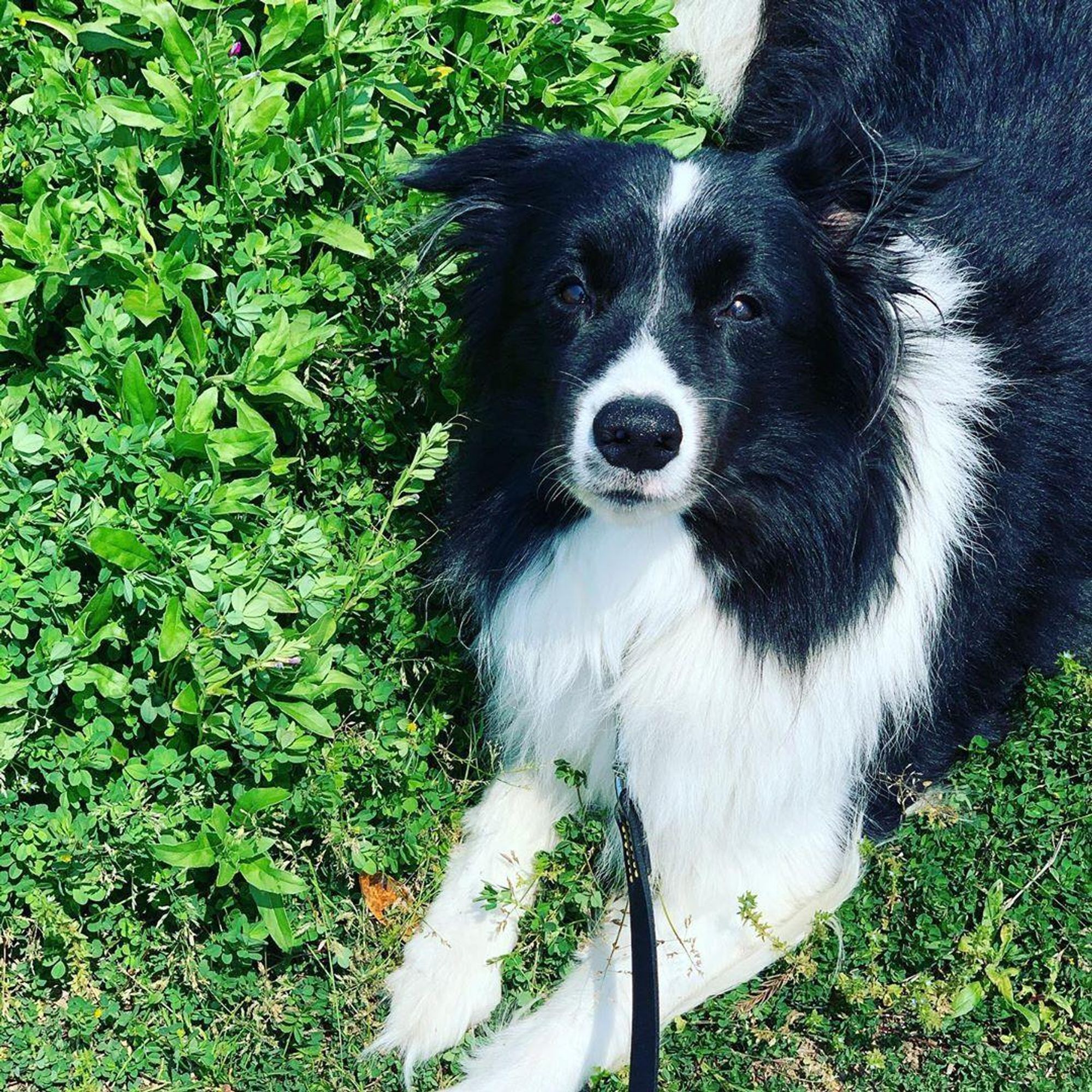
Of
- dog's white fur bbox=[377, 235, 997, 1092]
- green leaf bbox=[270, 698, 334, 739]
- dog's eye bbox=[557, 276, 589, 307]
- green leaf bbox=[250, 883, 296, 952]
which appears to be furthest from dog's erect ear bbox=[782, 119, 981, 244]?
green leaf bbox=[250, 883, 296, 952]

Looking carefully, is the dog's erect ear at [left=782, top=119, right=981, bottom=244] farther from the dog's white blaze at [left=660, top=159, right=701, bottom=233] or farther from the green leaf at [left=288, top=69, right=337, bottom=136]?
the green leaf at [left=288, top=69, right=337, bottom=136]

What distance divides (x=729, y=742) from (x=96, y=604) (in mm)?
1359

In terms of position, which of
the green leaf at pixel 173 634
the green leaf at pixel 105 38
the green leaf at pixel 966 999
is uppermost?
the green leaf at pixel 105 38

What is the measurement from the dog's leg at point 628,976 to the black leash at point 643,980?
103mm

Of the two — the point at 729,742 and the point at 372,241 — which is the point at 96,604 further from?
the point at 729,742

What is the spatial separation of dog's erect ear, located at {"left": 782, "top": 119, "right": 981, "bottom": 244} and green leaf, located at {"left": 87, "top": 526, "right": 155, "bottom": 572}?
150cm

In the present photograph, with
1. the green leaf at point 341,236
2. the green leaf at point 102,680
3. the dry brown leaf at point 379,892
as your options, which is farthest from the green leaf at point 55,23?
the dry brown leaf at point 379,892

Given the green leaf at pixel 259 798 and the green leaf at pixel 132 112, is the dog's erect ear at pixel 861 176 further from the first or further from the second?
the green leaf at pixel 259 798

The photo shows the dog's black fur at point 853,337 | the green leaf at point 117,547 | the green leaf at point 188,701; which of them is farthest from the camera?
the green leaf at point 188,701

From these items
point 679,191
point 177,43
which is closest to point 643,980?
point 679,191

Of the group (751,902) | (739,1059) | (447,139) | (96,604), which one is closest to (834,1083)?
(739,1059)

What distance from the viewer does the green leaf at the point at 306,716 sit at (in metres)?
3.11

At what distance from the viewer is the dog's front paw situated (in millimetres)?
3062

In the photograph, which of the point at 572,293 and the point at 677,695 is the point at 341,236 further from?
the point at 677,695
